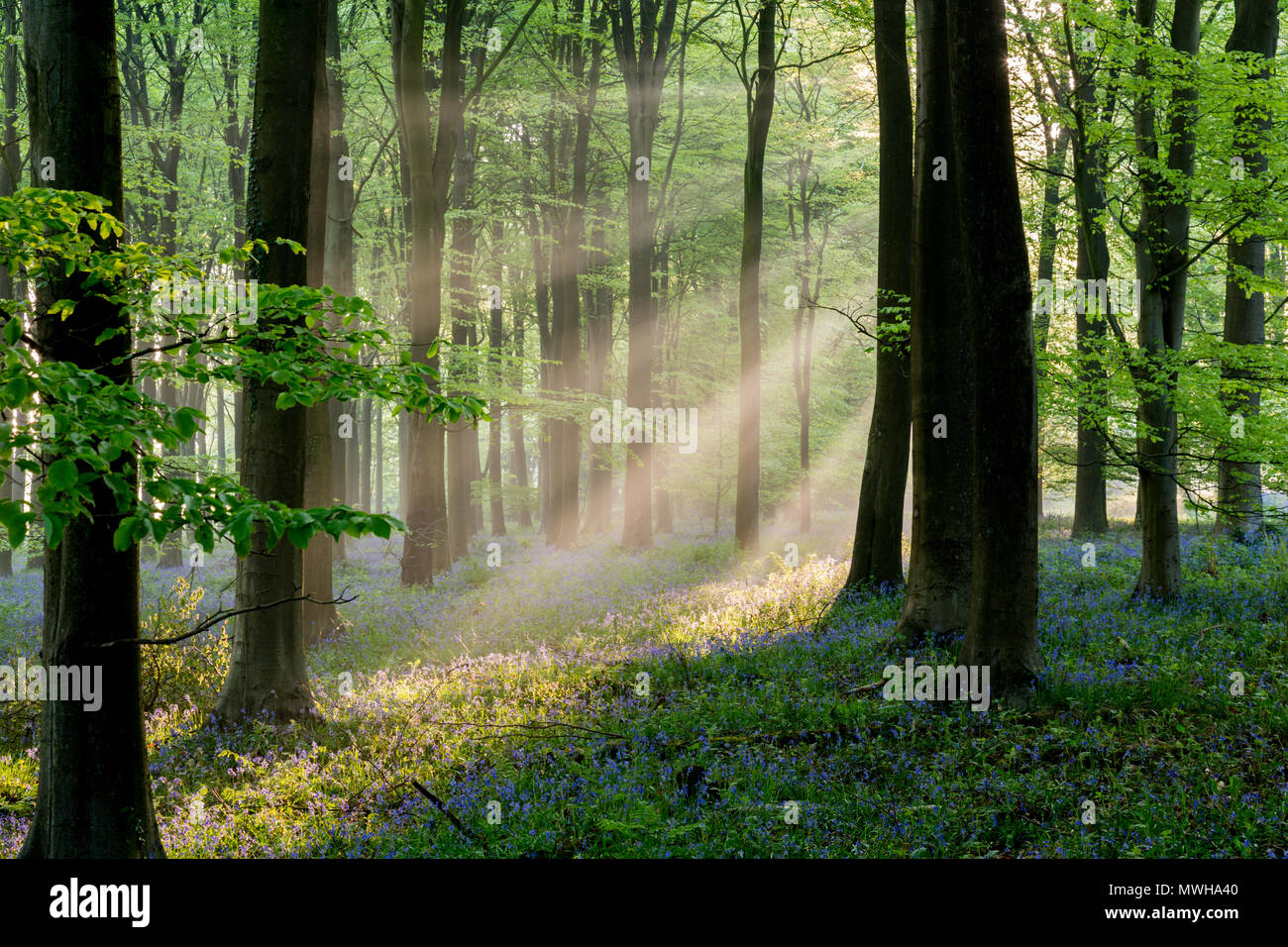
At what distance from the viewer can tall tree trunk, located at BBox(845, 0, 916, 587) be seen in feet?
37.6

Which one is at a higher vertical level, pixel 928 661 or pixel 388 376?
pixel 388 376

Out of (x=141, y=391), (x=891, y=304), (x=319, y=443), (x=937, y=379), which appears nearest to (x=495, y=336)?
(x=319, y=443)

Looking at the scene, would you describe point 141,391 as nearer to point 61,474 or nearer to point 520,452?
point 61,474

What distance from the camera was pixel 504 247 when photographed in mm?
26312

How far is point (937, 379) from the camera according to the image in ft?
28.6

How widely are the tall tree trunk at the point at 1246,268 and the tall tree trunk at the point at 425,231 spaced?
11.9 m

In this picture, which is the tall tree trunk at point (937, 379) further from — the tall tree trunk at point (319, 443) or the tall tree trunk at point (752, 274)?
the tall tree trunk at point (752, 274)

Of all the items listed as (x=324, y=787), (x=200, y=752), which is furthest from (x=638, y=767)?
(x=200, y=752)

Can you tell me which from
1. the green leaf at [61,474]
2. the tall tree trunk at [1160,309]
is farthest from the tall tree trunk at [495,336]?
the green leaf at [61,474]

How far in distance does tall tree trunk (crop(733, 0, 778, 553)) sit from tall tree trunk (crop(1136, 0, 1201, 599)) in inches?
310

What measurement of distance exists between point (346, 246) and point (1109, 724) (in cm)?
1455

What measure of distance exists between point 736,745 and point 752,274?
1334cm
